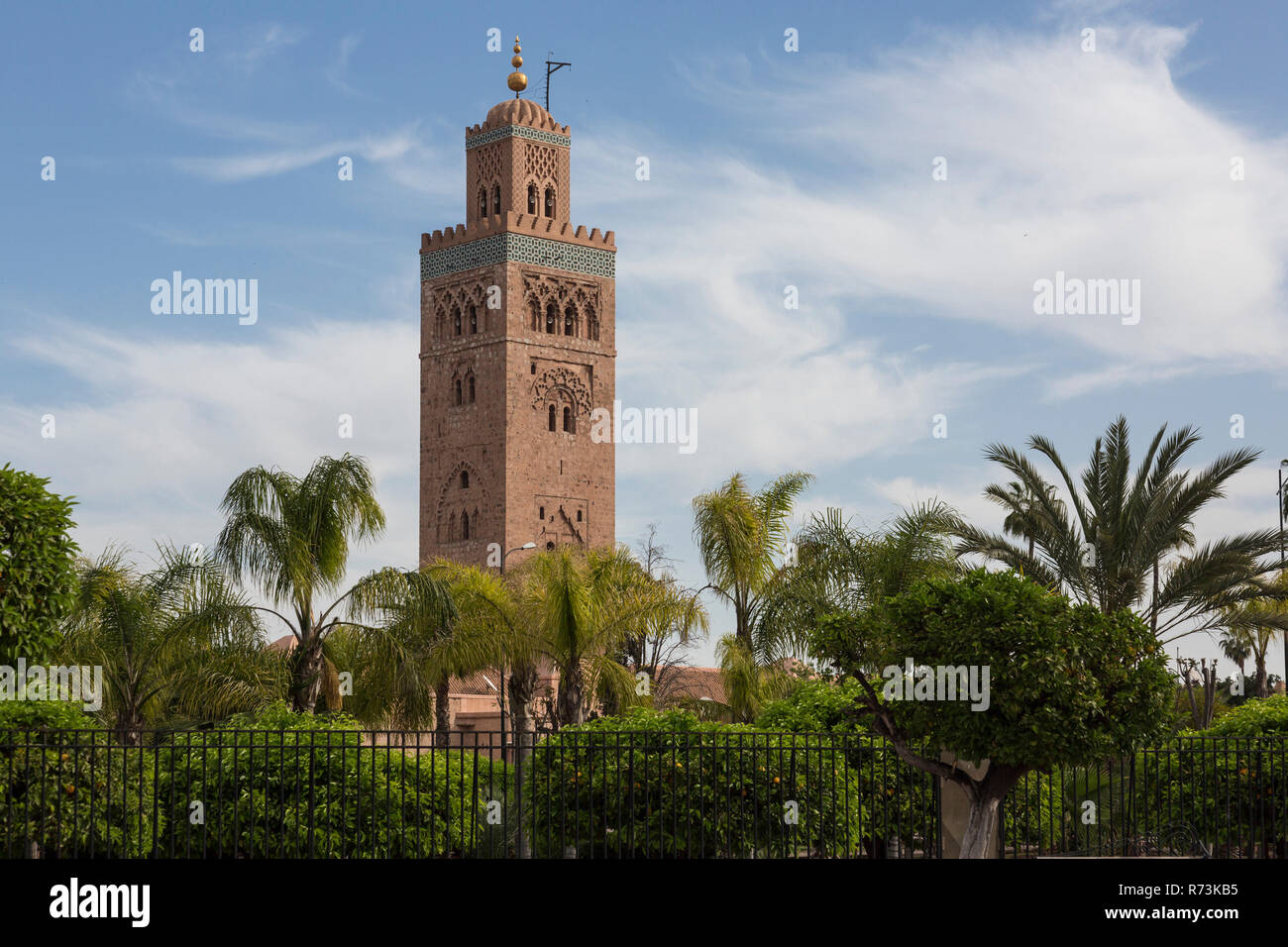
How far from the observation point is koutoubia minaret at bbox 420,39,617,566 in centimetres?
6438

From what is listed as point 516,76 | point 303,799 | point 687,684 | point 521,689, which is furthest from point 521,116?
point 303,799

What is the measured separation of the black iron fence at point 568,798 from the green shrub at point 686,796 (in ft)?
0.10

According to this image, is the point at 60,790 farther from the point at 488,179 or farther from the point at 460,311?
the point at 488,179

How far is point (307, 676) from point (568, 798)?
15.6 ft

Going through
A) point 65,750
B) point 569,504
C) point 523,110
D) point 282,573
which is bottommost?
point 65,750

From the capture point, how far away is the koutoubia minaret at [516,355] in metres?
64.4

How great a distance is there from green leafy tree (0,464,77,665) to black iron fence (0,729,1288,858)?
4.44 feet

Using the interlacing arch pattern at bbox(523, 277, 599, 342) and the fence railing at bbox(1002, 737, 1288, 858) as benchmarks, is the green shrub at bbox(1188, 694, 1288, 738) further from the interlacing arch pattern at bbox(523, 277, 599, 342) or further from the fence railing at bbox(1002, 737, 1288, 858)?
the interlacing arch pattern at bbox(523, 277, 599, 342)

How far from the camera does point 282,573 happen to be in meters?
23.4
